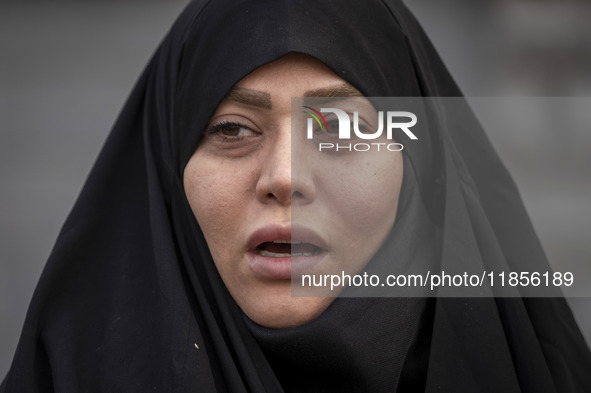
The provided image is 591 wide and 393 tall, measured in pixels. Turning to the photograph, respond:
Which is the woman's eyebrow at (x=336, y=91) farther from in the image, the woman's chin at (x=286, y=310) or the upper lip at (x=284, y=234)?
the woman's chin at (x=286, y=310)

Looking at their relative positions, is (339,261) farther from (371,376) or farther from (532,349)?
(532,349)

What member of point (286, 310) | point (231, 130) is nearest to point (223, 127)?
point (231, 130)

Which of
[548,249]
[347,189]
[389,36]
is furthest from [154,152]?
[548,249]

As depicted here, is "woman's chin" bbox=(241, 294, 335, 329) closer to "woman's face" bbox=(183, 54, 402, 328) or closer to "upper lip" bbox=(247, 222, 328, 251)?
"woman's face" bbox=(183, 54, 402, 328)

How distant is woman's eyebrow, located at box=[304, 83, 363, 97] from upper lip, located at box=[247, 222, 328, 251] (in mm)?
340

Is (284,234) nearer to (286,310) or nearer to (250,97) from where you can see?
(286,310)

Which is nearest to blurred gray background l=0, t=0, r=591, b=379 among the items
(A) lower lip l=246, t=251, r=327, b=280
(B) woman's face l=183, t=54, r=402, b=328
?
(B) woman's face l=183, t=54, r=402, b=328

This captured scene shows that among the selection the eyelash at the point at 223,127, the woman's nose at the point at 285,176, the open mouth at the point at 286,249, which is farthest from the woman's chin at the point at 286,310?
the eyelash at the point at 223,127

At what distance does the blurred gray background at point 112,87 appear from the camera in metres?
3.94

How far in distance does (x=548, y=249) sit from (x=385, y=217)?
2366 millimetres

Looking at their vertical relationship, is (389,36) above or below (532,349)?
above

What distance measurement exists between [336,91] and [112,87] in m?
3.04

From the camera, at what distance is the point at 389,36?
6.00 ft

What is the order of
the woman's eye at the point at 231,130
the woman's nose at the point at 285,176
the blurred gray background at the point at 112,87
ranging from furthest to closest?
the blurred gray background at the point at 112,87
the woman's eye at the point at 231,130
the woman's nose at the point at 285,176
